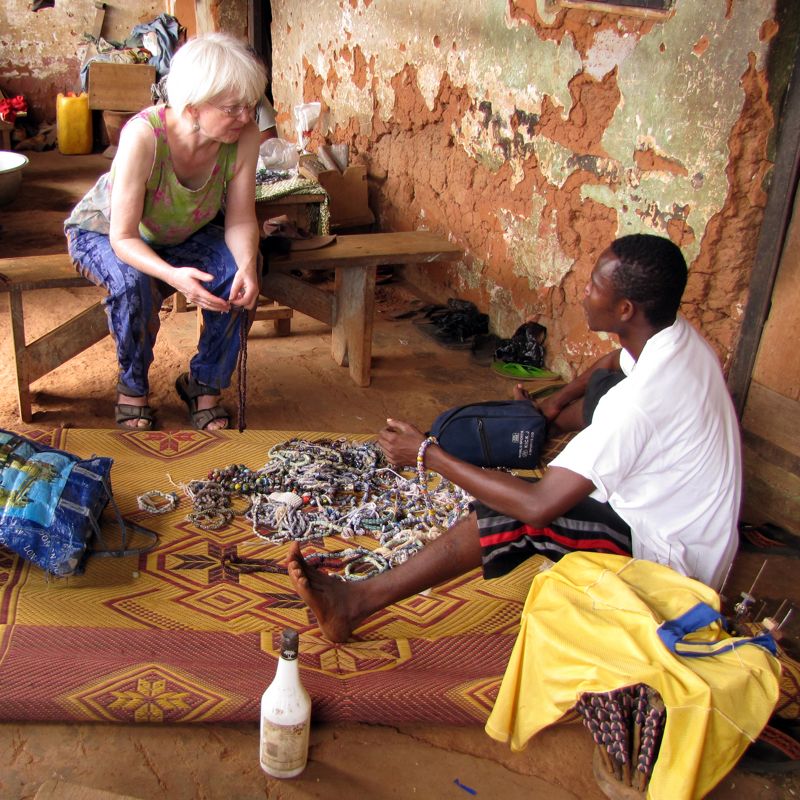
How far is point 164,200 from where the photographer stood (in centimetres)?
360

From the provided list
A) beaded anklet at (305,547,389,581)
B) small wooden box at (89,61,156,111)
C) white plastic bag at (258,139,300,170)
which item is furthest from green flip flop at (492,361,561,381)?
small wooden box at (89,61,156,111)

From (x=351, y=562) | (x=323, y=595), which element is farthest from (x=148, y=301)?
(x=323, y=595)

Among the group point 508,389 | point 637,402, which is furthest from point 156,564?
point 508,389

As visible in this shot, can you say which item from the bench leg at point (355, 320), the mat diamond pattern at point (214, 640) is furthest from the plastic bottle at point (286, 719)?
the bench leg at point (355, 320)

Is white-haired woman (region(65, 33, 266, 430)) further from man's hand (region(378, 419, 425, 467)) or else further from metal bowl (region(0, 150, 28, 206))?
metal bowl (region(0, 150, 28, 206))

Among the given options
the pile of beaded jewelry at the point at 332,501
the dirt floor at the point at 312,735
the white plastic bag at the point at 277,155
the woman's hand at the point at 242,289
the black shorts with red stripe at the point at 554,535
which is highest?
the white plastic bag at the point at 277,155

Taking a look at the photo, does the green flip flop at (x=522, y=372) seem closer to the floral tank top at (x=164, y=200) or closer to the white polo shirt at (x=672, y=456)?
the floral tank top at (x=164, y=200)

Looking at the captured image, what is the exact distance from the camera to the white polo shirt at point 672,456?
2.08 meters

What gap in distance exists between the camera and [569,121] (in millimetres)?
4262

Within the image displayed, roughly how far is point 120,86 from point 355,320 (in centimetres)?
604

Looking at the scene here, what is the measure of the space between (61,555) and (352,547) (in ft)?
3.09

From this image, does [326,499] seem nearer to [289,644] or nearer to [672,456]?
[289,644]

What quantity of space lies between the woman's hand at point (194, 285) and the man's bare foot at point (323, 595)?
141cm

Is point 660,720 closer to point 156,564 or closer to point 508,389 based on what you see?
point 156,564
